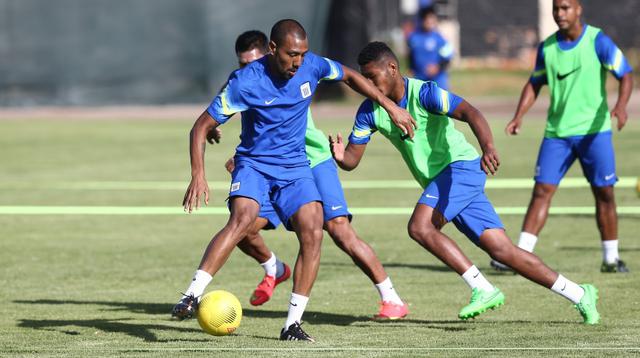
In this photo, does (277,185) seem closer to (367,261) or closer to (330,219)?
(330,219)

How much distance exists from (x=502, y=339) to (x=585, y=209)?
7.75 m

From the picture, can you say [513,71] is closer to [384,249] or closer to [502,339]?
[384,249]

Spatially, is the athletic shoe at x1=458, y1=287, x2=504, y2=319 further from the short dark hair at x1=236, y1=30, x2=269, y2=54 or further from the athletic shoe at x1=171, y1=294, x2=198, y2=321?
the short dark hair at x1=236, y1=30, x2=269, y2=54

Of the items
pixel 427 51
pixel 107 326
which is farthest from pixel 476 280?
pixel 427 51

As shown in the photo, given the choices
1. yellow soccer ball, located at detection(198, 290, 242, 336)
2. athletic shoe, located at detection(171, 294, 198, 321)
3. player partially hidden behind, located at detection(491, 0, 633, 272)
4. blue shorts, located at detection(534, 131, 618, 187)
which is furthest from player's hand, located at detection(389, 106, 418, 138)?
blue shorts, located at detection(534, 131, 618, 187)

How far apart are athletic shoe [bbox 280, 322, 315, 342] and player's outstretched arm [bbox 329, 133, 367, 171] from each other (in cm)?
127

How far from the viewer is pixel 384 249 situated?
42.5 ft

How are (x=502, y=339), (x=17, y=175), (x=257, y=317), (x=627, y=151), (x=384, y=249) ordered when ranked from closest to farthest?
1. (x=502, y=339)
2. (x=257, y=317)
3. (x=384, y=249)
4. (x=17, y=175)
5. (x=627, y=151)

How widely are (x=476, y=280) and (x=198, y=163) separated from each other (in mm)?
1985

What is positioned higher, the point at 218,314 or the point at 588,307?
the point at 218,314

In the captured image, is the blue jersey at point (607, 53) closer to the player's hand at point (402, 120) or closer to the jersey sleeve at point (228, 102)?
the player's hand at point (402, 120)

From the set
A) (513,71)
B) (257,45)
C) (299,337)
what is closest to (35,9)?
(513,71)

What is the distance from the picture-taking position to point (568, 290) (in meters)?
8.73

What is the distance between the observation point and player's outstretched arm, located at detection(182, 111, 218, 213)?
8078mm
